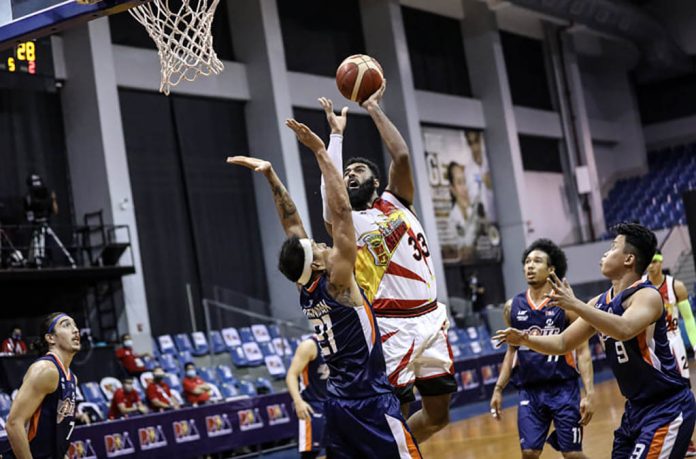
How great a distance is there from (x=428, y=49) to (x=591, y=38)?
935 cm

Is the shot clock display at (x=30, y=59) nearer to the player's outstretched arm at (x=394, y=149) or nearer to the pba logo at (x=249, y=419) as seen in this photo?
the pba logo at (x=249, y=419)

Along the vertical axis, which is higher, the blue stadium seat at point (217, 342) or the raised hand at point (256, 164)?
the raised hand at point (256, 164)

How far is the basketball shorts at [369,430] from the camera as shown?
15.6ft

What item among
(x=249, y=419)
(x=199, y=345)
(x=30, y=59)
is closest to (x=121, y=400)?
(x=249, y=419)

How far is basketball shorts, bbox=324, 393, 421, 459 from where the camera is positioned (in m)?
4.75

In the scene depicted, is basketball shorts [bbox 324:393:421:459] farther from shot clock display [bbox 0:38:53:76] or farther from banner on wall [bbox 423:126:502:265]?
banner on wall [bbox 423:126:502:265]

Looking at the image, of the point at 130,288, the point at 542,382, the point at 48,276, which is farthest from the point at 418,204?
the point at 542,382

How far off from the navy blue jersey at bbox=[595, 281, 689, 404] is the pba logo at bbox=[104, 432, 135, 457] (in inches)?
295

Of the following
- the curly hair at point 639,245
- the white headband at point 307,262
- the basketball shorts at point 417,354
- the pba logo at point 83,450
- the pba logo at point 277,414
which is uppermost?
the white headband at point 307,262

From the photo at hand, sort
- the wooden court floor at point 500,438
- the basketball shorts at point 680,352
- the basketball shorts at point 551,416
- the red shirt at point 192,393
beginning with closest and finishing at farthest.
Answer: the basketball shorts at point 680,352 → the basketball shorts at point 551,416 → the wooden court floor at point 500,438 → the red shirt at point 192,393

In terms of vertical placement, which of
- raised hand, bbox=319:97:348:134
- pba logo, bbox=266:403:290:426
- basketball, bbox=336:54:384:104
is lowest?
pba logo, bbox=266:403:290:426

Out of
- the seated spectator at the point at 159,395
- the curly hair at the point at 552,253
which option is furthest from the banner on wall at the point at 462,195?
the curly hair at the point at 552,253

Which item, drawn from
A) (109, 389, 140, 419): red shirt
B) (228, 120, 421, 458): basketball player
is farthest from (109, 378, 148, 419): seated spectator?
(228, 120, 421, 458): basketball player

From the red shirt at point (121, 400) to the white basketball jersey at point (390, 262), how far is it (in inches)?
336
